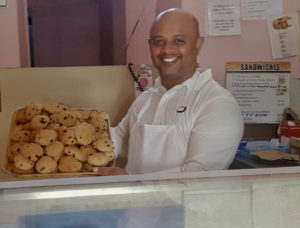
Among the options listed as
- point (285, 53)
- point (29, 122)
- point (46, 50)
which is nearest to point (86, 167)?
point (29, 122)

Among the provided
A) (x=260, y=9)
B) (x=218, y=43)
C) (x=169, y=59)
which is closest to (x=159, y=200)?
(x=169, y=59)

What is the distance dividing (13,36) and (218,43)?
46cm

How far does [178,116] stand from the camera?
0.75 meters

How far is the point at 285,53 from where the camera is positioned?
0.88 m

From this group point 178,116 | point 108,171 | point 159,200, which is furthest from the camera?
point 178,116

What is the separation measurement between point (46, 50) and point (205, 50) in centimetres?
35

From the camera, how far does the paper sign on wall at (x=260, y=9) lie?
0.85m

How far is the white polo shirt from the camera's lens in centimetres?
71

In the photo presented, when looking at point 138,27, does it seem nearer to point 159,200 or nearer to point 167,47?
point 167,47

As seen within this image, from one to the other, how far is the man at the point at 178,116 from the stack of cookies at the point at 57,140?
0.15ft

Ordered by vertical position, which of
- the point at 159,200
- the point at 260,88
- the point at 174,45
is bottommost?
the point at 159,200

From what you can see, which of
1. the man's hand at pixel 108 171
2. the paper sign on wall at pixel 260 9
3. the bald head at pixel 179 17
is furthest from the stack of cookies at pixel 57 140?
the paper sign on wall at pixel 260 9

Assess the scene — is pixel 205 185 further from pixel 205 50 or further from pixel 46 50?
pixel 46 50

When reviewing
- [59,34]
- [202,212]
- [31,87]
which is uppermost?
[59,34]
